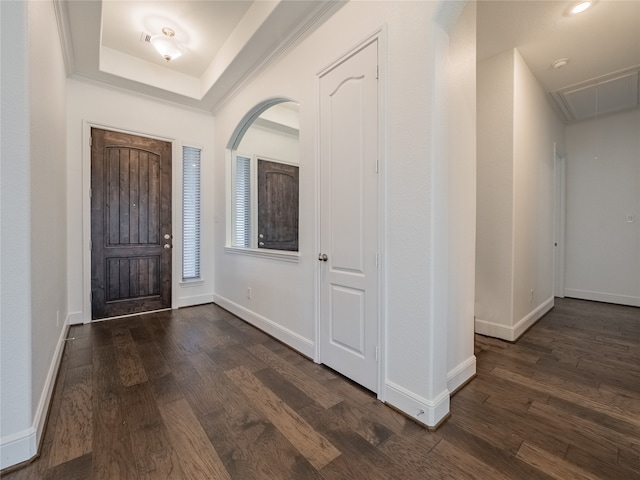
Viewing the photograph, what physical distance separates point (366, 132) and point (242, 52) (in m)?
1.87

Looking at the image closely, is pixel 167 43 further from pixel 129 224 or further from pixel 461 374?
pixel 461 374

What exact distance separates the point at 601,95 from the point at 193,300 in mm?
6227

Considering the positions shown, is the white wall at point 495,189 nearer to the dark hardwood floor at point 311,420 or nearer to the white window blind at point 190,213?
the dark hardwood floor at point 311,420

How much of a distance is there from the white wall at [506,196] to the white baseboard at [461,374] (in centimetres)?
101

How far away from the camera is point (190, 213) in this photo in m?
4.23

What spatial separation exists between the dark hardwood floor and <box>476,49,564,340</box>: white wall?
1.34ft

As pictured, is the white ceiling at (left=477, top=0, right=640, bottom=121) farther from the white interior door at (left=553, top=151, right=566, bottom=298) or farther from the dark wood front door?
the dark wood front door

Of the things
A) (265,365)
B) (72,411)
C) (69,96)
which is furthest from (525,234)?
(69,96)

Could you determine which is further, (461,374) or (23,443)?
(461,374)

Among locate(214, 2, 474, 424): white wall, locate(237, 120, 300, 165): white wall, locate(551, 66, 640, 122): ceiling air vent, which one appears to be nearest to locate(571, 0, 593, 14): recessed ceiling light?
locate(551, 66, 640, 122): ceiling air vent

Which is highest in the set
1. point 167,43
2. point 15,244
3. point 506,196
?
point 167,43

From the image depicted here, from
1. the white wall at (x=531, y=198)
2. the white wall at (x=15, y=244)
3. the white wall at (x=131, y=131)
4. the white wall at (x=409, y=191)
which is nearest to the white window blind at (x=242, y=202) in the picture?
the white wall at (x=131, y=131)

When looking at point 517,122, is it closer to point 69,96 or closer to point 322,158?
point 322,158

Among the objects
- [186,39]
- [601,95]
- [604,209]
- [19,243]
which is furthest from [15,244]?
[604,209]
